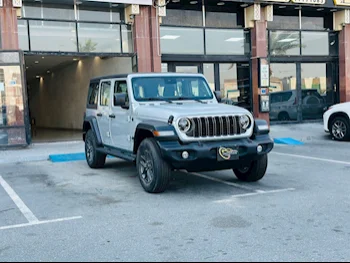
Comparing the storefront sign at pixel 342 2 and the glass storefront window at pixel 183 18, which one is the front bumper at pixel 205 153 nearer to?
the glass storefront window at pixel 183 18

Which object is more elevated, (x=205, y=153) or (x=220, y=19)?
(x=220, y=19)

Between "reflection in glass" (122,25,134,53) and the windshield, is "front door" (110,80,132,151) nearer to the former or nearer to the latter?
the windshield

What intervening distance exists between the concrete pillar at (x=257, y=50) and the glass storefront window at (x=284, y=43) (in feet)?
2.30

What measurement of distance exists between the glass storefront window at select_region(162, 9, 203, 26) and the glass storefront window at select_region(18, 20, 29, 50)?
15.6 feet

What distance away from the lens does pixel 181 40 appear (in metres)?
15.5

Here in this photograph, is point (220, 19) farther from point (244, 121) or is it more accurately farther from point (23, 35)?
point (244, 121)

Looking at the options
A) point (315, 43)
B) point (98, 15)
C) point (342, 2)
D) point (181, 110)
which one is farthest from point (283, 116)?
point (181, 110)

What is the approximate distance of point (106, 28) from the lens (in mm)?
14383

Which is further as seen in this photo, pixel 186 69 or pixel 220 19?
pixel 220 19

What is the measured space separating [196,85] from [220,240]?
4087 millimetres

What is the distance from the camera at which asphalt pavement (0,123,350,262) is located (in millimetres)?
4259

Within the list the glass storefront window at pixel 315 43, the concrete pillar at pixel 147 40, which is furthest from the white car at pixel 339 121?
the concrete pillar at pixel 147 40

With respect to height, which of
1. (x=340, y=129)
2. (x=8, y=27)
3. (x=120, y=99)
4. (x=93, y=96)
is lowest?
(x=340, y=129)

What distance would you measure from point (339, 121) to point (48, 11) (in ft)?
32.5
